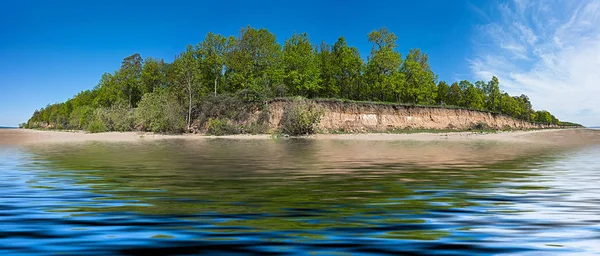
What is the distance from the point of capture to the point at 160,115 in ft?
159

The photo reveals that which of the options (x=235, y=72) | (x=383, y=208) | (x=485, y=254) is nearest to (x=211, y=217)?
(x=383, y=208)

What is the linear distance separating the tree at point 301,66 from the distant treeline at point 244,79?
0.17 metres

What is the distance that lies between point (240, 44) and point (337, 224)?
203 feet

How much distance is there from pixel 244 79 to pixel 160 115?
655 inches

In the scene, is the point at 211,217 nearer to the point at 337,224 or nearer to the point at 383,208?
the point at 337,224

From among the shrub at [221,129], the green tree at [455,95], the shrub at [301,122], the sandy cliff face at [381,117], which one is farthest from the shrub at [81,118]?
the green tree at [455,95]

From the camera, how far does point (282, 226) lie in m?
4.23

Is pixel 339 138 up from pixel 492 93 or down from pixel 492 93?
down

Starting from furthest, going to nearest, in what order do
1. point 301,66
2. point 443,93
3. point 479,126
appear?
point 443,93, point 479,126, point 301,66

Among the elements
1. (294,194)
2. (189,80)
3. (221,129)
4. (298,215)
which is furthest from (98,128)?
(298,215)

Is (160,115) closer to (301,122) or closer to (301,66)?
(301,122)

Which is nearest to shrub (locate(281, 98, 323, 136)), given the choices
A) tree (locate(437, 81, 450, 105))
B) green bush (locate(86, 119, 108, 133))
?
green bush (locate(86, 119, 108, 133))

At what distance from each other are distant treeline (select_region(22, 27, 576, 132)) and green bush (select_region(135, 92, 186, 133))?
0.13 metres

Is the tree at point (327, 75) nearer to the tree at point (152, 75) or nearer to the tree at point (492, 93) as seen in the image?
the tree at point (152, 75)
